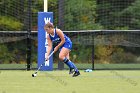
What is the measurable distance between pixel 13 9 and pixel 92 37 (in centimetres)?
368

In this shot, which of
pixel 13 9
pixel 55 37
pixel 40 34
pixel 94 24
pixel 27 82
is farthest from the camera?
pixel 94 24

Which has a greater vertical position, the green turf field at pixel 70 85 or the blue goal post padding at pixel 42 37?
the blue goal post padding at pixel 42 37

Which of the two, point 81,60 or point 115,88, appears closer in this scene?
point 115,88

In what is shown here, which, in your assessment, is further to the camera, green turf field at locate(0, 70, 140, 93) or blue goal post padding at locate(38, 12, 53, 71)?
blue goal post padding at locate(38, 12, 53, 71)

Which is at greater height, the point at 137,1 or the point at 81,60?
the point at 137,1

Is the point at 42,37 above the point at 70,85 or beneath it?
above

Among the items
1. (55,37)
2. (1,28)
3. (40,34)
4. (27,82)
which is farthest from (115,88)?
(1,28)

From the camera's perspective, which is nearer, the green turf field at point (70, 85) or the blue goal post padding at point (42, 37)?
the green turf field at point (70, 85)

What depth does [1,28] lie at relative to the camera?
72.2ft

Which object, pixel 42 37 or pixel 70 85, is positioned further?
pixel 42 37

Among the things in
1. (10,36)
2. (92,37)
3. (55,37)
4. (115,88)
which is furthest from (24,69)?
(115,88)

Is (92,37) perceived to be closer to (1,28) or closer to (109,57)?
(109,57)

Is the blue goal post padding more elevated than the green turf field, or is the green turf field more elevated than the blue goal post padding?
the blue goal post padding

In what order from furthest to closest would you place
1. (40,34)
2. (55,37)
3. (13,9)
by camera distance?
1. (13,9)
2. (40,34)
3. (55,37)
